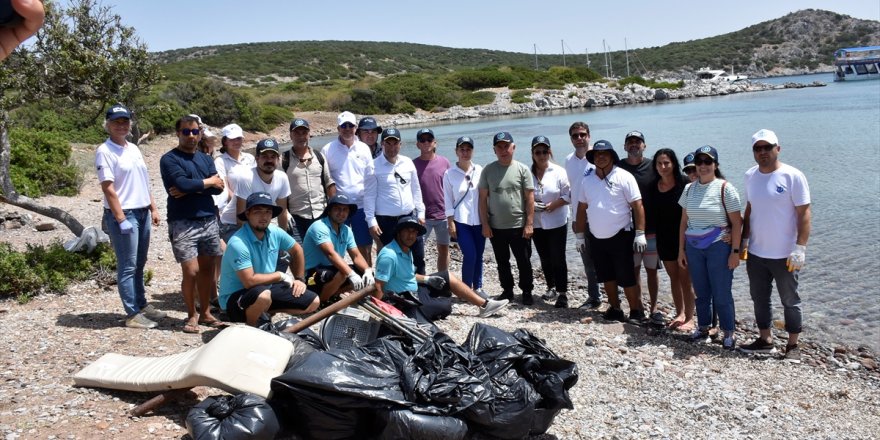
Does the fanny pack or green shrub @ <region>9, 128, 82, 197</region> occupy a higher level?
green shrub @ <region>9, 128, 82, 197</region>

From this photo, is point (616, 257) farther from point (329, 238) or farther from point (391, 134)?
point (329, 238)

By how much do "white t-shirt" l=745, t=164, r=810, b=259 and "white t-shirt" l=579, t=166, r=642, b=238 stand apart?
44.3 inches

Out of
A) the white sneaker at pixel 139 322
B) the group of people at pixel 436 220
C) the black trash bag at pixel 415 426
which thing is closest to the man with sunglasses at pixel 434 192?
the group of people at pixel 436 220

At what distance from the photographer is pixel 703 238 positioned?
629 cm

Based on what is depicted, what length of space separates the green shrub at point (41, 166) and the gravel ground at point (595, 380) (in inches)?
308

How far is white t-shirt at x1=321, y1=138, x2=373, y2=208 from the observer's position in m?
7.60

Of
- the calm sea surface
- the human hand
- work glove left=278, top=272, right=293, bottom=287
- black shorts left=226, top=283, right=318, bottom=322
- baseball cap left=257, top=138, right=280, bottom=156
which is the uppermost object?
the human hand

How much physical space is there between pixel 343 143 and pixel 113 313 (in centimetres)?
295

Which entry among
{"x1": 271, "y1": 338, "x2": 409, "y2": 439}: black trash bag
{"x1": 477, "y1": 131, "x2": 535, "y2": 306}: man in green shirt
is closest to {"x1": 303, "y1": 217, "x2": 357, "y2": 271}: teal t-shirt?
{"x1": 477, "y1": 131, "x2": 535, "y2": 306}: man in green shirt

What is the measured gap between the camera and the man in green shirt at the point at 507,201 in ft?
24.9

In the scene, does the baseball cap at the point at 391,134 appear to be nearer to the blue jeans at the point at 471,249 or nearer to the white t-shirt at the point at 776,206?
the blue jeans at the point at 471,249

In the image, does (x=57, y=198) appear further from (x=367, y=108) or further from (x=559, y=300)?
(x=367, y=108)

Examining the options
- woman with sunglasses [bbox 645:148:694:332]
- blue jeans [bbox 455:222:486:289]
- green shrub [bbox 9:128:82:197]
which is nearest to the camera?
woman with sunglasses [bbox 645:148:694:332]

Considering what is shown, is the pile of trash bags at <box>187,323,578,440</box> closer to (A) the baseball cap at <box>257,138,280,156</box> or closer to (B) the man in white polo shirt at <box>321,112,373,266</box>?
(A) the baseball cap at <box>257,138,280,156</box>
